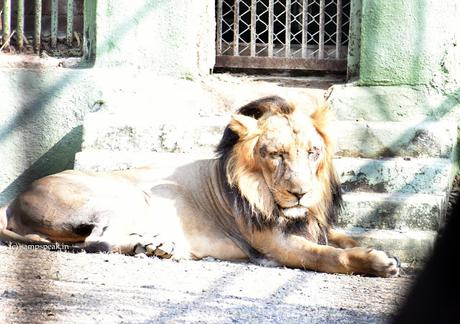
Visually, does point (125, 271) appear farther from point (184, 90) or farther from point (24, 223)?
point (184, 90)

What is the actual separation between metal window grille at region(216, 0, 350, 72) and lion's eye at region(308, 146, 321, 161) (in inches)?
79.1

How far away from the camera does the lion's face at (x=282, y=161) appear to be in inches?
190

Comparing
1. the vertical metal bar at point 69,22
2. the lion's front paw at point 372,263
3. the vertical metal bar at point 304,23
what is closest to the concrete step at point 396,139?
the vertical metal bar at point 304,23

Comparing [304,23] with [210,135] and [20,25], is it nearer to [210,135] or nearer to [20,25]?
[210,135]

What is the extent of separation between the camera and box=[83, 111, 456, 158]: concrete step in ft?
19.3

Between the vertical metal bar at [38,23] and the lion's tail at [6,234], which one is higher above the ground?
the vertical metal bar at [38,23]

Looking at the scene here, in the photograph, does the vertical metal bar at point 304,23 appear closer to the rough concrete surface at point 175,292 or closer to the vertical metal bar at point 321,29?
the vertical metal bar at point 321,29

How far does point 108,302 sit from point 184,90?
3.32 metres

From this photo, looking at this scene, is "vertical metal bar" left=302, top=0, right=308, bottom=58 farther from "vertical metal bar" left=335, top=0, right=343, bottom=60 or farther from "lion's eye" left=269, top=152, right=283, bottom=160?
"lion's eye" left=269, top=152, right=283, bottom=160

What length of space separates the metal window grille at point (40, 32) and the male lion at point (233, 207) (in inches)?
77.4

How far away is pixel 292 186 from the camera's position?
15.8ft

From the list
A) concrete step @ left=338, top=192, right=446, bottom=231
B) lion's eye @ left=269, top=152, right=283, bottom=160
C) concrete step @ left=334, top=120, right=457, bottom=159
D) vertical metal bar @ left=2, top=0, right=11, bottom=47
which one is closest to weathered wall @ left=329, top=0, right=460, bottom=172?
concrete step @ left=334, top=120, right=457, bottom=159

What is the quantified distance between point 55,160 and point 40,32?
109 centimetres

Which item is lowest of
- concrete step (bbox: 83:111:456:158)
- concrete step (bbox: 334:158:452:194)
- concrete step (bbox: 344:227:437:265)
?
concrete step (bbox: 344:227:437:265)
